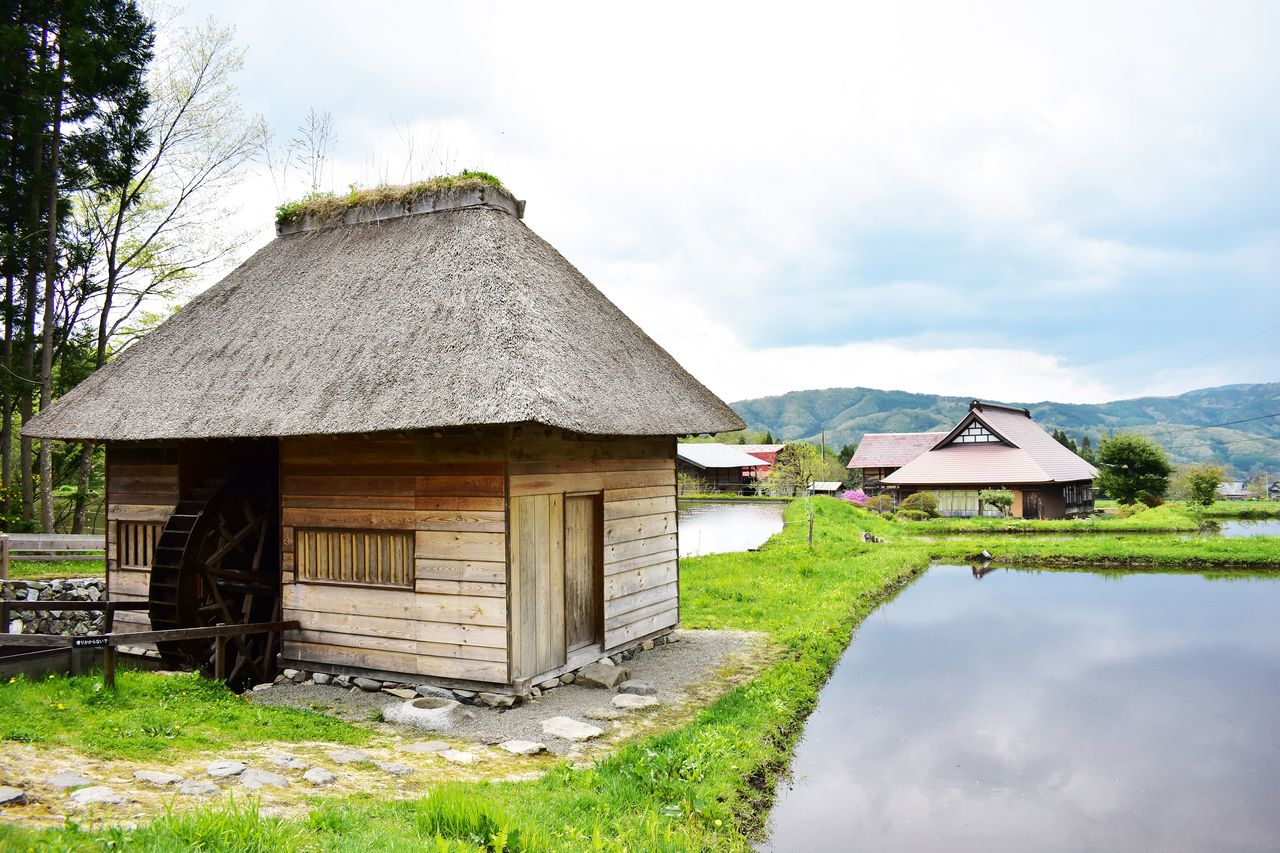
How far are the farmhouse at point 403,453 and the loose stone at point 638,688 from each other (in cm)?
84

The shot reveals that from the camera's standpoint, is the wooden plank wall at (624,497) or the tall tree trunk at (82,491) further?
the tall tree trunk at (82,491)

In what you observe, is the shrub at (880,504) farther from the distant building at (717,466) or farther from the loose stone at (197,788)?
the loose stone at (197,788)

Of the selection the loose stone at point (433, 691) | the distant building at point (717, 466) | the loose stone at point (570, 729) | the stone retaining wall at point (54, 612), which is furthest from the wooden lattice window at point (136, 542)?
the distant building at point (717, 466)

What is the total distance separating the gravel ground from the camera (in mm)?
8555

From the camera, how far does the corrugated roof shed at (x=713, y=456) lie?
2658 inches

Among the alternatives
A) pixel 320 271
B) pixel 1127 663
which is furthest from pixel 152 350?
pixel 1127 663

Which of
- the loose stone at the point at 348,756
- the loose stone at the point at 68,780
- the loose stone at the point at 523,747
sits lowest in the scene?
the loose stone at the point at 523,747

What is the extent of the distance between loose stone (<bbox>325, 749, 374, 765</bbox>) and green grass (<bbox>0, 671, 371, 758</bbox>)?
0.50 meters

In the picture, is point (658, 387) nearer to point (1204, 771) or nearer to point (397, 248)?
point (397, 248)

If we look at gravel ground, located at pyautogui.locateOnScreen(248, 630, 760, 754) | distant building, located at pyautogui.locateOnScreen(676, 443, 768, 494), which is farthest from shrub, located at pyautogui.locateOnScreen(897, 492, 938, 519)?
gravel ground, located at pyautogui.locateOnScreen(248, 630, 760, 754)

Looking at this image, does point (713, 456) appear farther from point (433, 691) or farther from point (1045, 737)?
point (433, 691)

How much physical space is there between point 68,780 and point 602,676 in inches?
Answer: 235

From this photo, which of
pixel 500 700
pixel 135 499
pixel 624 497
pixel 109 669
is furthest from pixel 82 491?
pixel 500 700

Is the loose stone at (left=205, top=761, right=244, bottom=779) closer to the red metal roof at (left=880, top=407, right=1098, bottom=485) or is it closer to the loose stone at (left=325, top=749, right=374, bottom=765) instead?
the loose stone at (left=325, top=749, right=374, bottom=765)
